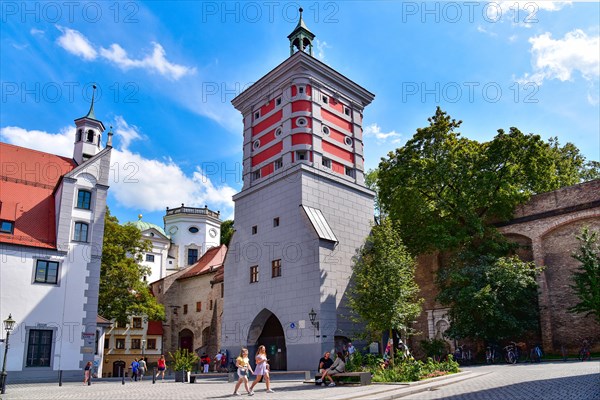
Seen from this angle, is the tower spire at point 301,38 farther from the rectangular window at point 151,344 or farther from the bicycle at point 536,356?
the rectangular window at point 151,344

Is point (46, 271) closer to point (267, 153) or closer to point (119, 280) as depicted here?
point (119, 280)

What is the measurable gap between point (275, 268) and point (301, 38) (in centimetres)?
1758

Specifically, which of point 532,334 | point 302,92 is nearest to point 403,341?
point 532,334

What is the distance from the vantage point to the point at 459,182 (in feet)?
113

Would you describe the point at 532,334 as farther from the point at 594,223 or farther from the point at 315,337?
the point at 315,337

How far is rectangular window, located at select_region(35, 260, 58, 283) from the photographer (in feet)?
93.0

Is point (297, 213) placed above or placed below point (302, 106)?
below

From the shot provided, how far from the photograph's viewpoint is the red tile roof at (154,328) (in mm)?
50478

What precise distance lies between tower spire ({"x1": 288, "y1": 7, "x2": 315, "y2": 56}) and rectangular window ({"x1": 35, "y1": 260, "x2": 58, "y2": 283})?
72.2 feet

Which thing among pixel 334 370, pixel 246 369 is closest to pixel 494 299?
pixel 334 370

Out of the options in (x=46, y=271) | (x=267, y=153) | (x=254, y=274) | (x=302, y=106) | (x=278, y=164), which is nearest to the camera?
(x=46, y=271)

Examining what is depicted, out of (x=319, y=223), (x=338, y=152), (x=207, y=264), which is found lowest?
(x=207, y=264)

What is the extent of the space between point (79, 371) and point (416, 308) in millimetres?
19837

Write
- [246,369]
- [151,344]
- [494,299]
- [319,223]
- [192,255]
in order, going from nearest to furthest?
1. [246,369]
2. [494,299]
3. [319,223]
4. [151,344]
5. [192,255]
